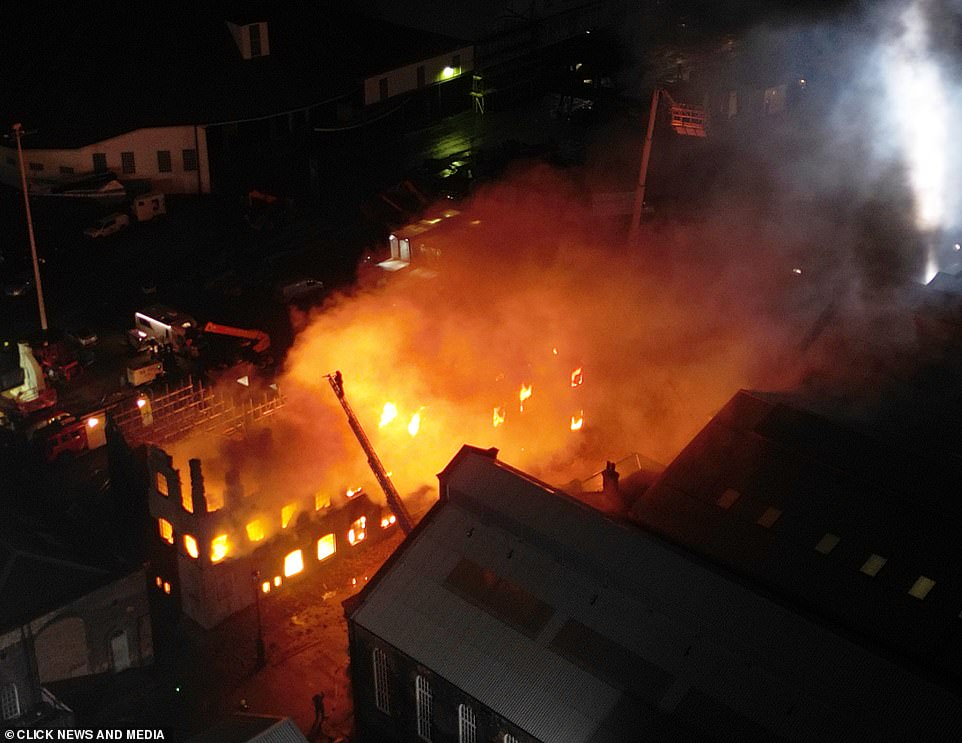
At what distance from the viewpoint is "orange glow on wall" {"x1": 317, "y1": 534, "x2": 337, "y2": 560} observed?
46.1 m

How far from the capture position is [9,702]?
3856 cm

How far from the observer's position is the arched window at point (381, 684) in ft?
124

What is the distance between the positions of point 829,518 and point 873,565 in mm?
2032

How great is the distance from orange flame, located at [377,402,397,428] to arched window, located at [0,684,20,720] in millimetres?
16985

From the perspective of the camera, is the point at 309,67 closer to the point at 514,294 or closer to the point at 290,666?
the point at 514,294

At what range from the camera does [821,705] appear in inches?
1275

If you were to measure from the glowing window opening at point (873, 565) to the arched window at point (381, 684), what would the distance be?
13.8 meters

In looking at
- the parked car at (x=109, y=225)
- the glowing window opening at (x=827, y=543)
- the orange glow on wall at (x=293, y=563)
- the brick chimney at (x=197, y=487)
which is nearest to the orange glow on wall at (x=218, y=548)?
the brick chimney at (x=197, y=487)

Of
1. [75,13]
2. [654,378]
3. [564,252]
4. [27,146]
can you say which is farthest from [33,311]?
[654,378]

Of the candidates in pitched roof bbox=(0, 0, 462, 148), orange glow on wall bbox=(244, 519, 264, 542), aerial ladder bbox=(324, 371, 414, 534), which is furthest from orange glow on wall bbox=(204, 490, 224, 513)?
pitched roof bbox=(0, 0, 462, 148)

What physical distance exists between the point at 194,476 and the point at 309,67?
35312mm

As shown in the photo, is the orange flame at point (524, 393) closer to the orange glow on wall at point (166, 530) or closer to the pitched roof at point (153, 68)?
the orange glow on wall at point (166, 530)

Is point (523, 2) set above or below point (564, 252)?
above

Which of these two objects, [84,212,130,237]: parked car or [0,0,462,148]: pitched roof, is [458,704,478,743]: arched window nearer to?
[84,212,130,237]: parked car
